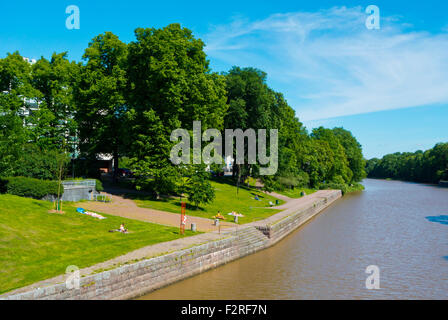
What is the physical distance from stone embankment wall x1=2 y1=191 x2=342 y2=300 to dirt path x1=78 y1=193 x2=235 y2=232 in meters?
2.73

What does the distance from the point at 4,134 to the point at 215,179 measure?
3646 centimetres

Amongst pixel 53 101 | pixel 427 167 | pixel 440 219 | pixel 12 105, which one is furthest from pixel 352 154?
pixel 12 105

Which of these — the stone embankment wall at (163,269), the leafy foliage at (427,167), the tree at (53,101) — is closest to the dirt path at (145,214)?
the stone embankment wall at (163,269)

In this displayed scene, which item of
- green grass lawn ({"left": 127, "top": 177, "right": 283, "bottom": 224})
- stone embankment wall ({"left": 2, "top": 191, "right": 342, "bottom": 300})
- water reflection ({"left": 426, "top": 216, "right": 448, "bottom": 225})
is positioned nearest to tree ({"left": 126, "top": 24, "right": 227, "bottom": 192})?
green grass lawn ({"left": 127, "top": 177, "right": 283, "bottom": 224})

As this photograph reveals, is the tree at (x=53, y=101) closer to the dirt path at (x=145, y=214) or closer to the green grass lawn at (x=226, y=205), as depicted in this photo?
the green grass lawn at (x=226, y=205)

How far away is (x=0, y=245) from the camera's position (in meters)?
17.0

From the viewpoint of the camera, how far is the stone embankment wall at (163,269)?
1428 cm

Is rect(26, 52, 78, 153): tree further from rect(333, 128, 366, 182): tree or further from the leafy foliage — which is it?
the leafy foliage

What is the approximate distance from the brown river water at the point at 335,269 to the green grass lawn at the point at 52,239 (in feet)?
12.1

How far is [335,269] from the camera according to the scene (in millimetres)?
22766

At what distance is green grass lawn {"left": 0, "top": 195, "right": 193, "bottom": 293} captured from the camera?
15.4 metres

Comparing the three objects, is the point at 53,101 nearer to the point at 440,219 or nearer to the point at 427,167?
the point at 440,219

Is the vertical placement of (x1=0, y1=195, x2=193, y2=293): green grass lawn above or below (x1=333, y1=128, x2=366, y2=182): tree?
below

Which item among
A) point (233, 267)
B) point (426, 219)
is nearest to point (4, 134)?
point (233, 267)
